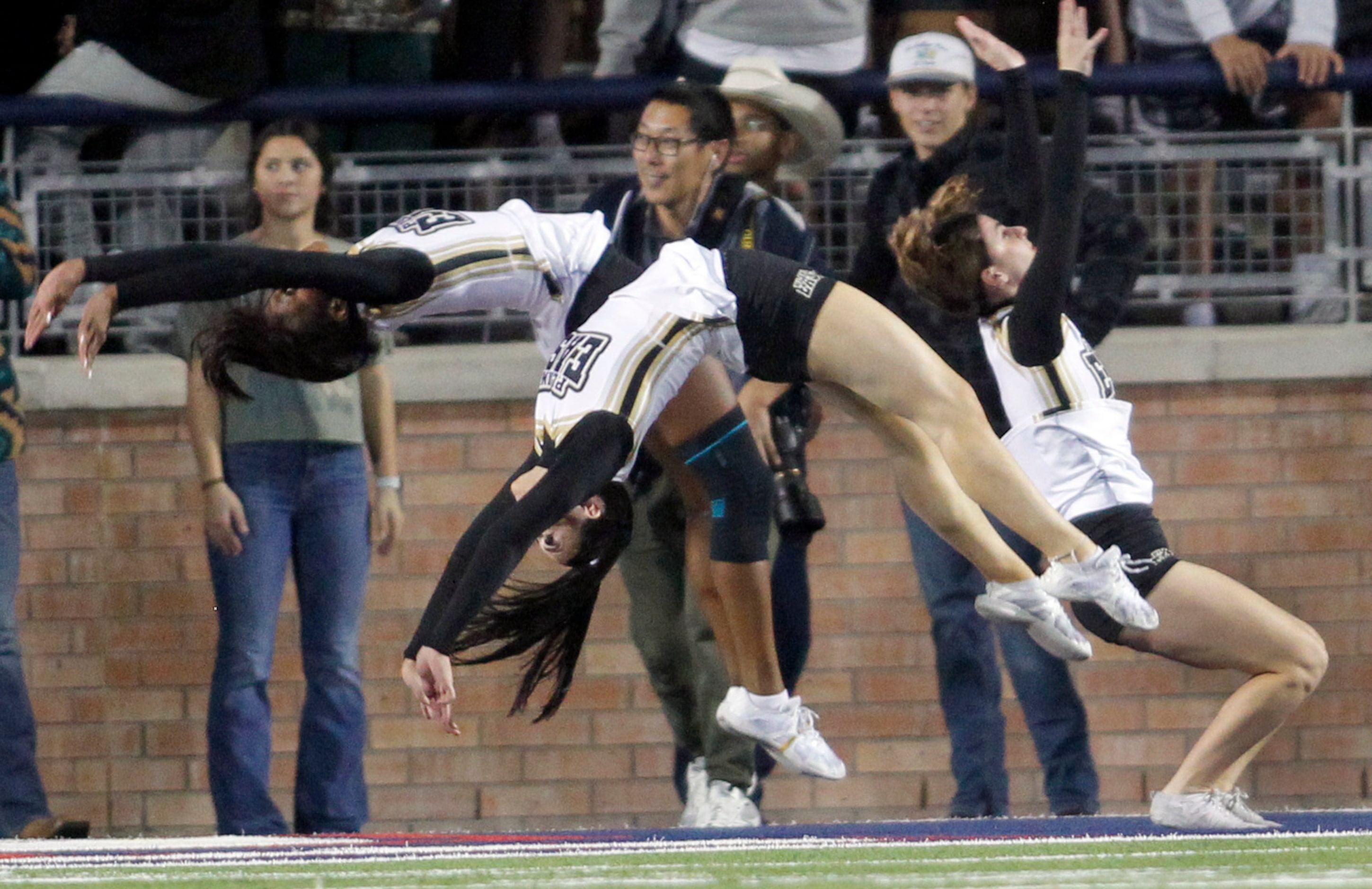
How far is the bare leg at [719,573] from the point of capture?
5.38 m

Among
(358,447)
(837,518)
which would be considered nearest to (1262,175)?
(837,518)

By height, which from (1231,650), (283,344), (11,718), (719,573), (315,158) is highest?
(315,158)

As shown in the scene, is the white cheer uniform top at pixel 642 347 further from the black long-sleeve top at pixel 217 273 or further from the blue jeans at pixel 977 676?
the blue jeans at pixel 977 676

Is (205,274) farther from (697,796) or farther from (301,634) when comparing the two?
(697,796)

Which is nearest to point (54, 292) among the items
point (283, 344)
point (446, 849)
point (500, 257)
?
point (283, 344)

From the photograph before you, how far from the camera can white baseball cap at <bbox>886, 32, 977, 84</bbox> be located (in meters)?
6.13

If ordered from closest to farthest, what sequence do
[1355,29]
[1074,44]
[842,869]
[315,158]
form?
[842,869], [1074,44], [315,158], [1355,29]

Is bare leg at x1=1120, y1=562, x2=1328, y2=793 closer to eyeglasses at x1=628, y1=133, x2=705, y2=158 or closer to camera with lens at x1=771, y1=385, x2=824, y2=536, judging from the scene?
camera with lens at x1=771, y1=385, x2=824, y2=536

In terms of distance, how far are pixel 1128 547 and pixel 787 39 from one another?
2.12 m

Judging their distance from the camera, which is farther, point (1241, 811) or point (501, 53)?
point (501, 53)

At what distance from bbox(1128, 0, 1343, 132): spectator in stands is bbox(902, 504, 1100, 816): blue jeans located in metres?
1.75

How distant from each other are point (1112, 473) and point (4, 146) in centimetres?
372

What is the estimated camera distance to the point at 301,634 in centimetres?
617

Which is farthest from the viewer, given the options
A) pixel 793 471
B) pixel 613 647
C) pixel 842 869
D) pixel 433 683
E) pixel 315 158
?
pixel 613 647
